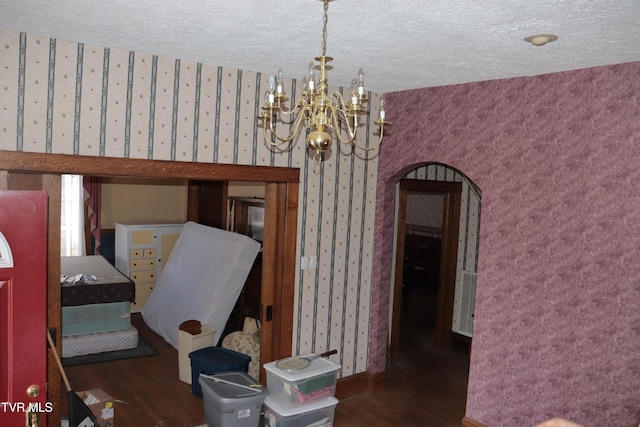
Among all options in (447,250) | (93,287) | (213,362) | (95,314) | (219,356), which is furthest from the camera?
(447,250)

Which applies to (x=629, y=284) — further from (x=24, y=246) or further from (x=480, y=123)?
(x=24, y=246)

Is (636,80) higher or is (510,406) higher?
(636,80)

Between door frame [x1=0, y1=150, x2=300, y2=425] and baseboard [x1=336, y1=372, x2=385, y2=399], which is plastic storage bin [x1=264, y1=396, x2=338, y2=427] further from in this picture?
baseboard [x1=336, y1=372, x2=385, y2=399]

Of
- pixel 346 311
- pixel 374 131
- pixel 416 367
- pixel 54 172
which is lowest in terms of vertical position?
pixel 416 367

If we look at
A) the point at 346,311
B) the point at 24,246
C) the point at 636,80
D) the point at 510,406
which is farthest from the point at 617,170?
the point at 24,246

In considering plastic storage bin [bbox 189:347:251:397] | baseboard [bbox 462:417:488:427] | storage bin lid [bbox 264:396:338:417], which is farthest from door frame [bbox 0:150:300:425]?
baseboard [bbox 462:417:488:427]

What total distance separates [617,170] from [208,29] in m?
2.57

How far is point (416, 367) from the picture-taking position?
18.7 ft

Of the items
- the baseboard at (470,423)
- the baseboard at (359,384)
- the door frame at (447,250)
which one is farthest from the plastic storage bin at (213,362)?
the door frame at (447,250)

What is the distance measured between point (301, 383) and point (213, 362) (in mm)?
1074

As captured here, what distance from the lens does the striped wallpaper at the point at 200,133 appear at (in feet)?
10.6

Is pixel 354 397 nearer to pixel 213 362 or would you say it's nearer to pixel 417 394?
pixel 417 394

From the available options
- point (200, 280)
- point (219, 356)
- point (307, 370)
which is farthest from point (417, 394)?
point (200, 280)

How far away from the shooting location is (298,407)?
3.86 m
